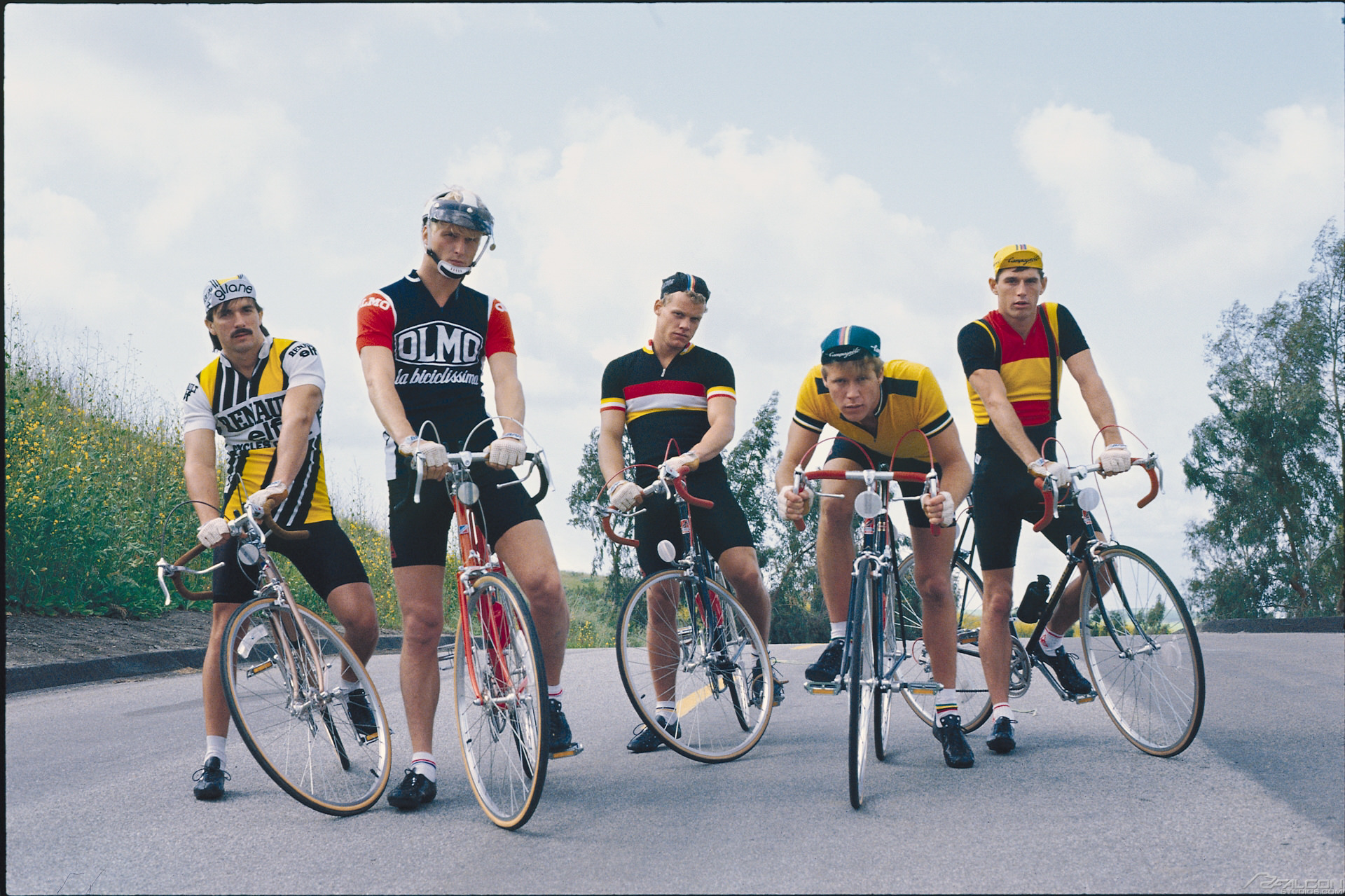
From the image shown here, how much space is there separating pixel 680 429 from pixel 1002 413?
162cm

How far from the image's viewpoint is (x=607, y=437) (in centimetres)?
587

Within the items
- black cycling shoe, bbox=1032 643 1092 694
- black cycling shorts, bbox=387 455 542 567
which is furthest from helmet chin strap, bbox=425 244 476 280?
black cycling shoe, bbox=1032 643 1092 694

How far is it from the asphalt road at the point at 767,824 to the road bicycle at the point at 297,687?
0.61 ft

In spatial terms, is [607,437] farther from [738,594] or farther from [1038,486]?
[1038,486]

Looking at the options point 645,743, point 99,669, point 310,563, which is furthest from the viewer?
point 99,669

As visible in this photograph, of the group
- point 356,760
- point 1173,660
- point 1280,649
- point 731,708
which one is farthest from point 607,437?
point 1280,649

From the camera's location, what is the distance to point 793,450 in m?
5.07

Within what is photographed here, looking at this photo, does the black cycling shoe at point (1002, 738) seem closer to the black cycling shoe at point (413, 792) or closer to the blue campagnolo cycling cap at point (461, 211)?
the black cycling shoe at point (413, 792)

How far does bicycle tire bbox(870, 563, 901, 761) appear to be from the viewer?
4555 millimetres

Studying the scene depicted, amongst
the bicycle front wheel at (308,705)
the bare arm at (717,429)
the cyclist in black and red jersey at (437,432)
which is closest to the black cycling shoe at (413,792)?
the cyclist in black and red jersey at (437,432)

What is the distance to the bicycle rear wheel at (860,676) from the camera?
4133 mm

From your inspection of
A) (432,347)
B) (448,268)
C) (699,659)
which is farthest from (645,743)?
(448,268)

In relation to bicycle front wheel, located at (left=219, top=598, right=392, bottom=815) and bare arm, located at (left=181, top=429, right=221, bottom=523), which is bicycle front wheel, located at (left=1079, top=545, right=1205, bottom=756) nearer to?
bicycle front wheel, located at (left=219, top=598, right=392, bottom=815)

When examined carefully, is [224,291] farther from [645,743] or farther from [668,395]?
[645,743]
